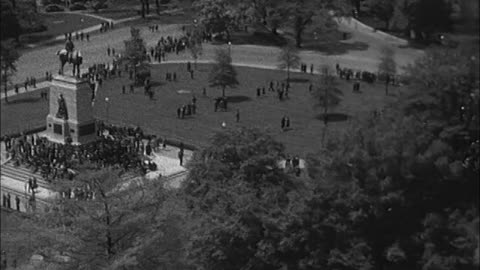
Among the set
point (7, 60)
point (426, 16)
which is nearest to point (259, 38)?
point (7, 60)

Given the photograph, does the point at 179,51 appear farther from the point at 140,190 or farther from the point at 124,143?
the point at 140,190

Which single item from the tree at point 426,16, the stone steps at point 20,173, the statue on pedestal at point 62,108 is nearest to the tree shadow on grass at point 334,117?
the tree at point 426,16

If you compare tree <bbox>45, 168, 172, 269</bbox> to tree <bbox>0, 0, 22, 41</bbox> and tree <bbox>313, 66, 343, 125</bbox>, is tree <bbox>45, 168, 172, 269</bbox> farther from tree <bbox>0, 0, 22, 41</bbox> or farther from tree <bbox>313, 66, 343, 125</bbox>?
tree <bbox>0, 0, 22, 41</bbox>

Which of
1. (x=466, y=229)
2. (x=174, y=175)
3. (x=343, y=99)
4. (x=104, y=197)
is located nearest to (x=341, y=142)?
(x=466, y=229)

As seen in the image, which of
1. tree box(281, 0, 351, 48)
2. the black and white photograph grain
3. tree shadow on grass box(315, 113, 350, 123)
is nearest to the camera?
the black and white photograph grain

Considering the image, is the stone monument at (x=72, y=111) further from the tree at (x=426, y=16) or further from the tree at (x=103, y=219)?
the tree at (x=103, y=219)

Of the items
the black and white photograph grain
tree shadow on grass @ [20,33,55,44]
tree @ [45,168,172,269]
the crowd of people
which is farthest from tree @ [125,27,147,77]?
tree @ [45,168,172,269]
